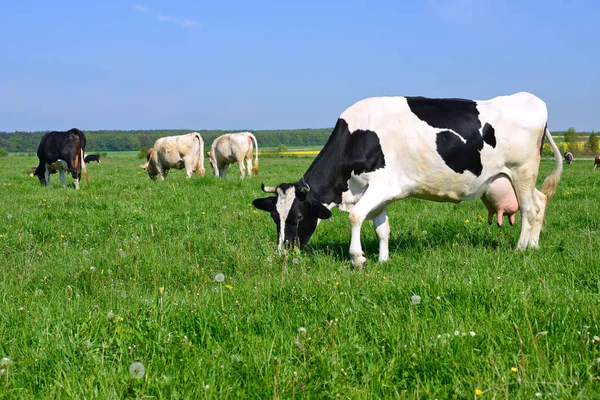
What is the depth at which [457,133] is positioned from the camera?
23.7 ft

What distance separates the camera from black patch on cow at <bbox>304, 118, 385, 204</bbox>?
23.2 ft

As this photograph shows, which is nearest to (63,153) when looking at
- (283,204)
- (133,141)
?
(283,204)

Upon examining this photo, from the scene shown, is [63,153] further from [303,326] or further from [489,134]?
[303,326]

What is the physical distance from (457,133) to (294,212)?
2.35 m

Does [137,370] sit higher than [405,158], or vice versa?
[405,158]

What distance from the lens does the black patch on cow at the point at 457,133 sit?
23.6 feet

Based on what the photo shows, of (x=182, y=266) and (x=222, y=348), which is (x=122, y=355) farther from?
(x=182, y=266)

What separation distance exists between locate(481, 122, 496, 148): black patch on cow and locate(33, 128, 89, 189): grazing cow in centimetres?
1456

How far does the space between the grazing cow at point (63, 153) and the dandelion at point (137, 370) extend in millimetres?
16327

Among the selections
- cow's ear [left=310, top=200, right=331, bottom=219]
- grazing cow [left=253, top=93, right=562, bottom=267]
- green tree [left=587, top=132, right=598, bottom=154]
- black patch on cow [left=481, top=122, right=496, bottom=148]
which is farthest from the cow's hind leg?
green tree [left=587, top=132, right=598, bottom=154]

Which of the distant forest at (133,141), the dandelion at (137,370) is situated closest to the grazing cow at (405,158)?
the dandelion at (137,370)

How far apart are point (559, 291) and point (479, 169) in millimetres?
3055

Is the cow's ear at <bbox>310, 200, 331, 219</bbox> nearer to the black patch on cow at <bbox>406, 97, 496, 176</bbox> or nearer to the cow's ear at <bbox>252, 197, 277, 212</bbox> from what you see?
the cow's ear at <bbox>252, 197, 277, 212</bbox>

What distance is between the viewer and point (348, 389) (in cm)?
316
